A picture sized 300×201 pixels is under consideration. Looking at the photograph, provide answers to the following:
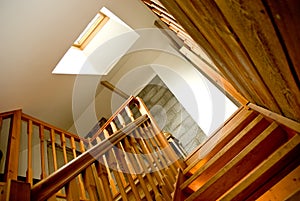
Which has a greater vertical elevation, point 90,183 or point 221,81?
point 221,81

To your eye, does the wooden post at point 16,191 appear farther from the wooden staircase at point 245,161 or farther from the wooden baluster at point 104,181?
the wooden staircase at point 245,161

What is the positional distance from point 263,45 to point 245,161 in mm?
1089

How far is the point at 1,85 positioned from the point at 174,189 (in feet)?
9.20

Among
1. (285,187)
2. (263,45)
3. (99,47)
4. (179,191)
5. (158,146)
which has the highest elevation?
(99,47)

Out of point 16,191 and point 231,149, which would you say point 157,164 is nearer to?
point 231,149

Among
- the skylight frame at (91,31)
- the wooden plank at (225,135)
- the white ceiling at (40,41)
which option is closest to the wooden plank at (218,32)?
the wooden plank at (225,135)

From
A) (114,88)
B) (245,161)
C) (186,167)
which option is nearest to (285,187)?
(245,161)

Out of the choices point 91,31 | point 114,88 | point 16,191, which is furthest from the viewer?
point 114,88

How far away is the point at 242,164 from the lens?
1.73 meters

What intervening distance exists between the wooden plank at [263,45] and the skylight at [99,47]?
3.37 m

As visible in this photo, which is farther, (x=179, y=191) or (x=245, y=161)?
(x=179, y=191)

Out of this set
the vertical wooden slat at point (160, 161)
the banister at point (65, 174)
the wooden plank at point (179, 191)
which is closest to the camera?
the banister at point (65, 174)

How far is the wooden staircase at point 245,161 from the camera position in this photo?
1.41 meters

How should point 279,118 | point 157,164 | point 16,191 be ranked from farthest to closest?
point 157,164, point 279,118, point 16,191
